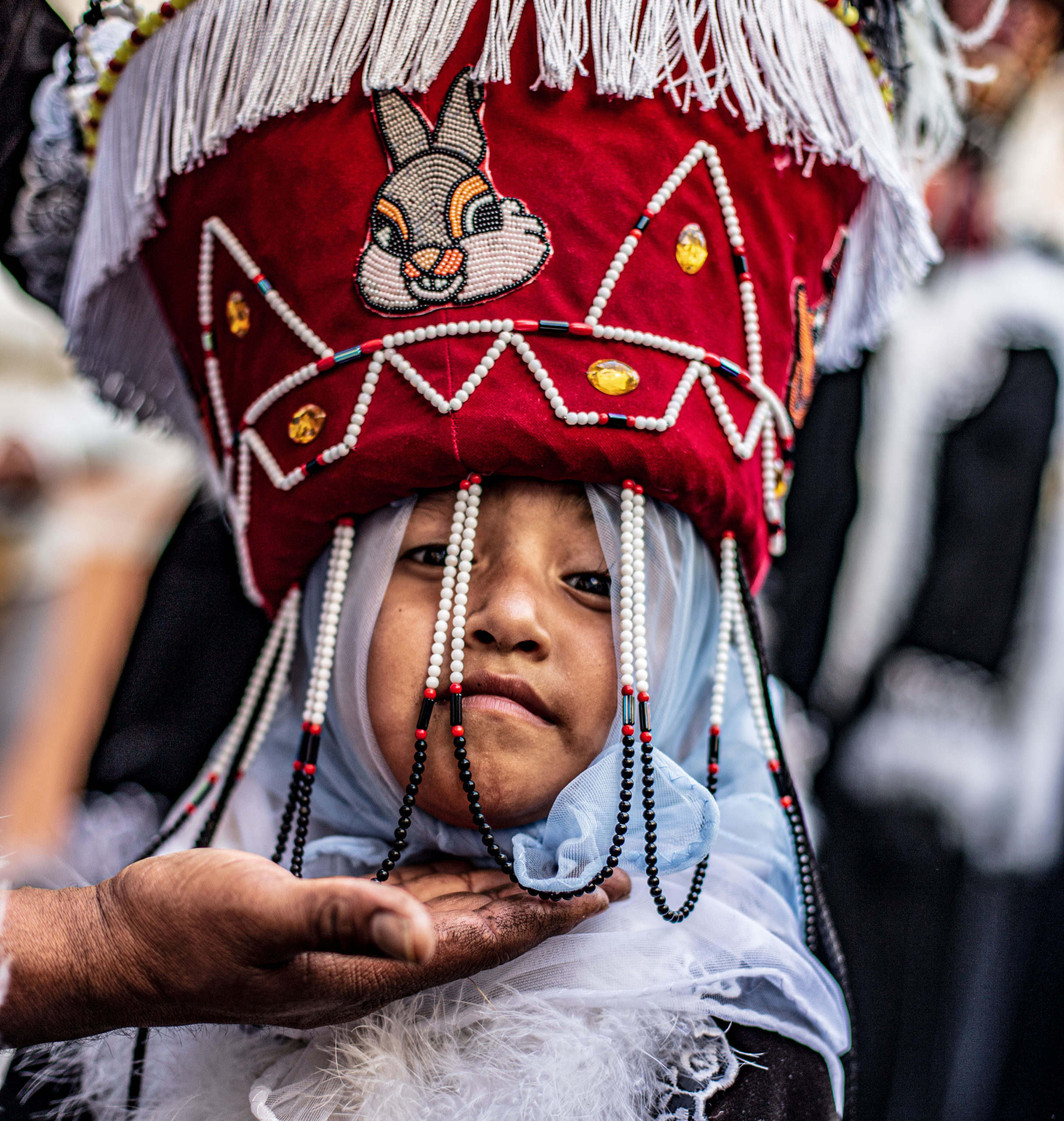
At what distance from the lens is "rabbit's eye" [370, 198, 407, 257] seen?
1188 mm

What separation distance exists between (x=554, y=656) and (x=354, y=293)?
1.59 ft

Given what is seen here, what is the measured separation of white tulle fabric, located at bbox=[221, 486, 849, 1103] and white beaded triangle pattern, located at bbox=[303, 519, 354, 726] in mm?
18

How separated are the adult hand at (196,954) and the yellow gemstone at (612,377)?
1.97 ft

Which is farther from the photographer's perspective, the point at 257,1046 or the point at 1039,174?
the point at 1039,174

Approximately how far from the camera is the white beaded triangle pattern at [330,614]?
1229 mm

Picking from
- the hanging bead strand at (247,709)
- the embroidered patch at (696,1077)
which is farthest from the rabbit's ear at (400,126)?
the embroidered patch at (696,1077)

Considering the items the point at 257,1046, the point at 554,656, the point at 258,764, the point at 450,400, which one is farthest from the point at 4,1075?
the point at 450,400

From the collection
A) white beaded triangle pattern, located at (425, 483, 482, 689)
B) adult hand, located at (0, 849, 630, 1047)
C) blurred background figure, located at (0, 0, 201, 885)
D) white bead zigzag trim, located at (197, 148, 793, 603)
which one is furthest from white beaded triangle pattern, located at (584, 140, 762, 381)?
blurred background figure, located at (0, 0, 201, 885)

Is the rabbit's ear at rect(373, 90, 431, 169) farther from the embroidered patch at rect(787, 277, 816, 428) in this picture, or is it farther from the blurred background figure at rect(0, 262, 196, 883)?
the blurred background figure at rect(0, 262, 196, 883)

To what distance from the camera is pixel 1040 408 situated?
2.03m

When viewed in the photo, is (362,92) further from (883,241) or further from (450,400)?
(883,241)

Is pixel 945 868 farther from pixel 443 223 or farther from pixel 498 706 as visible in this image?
pixel 443 223

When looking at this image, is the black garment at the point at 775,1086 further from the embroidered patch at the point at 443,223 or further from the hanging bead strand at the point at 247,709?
the embroidered patch at the point at 443,223

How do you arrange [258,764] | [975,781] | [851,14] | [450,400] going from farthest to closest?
Result: [975,781], [258,764], [851,14], [450,400]
